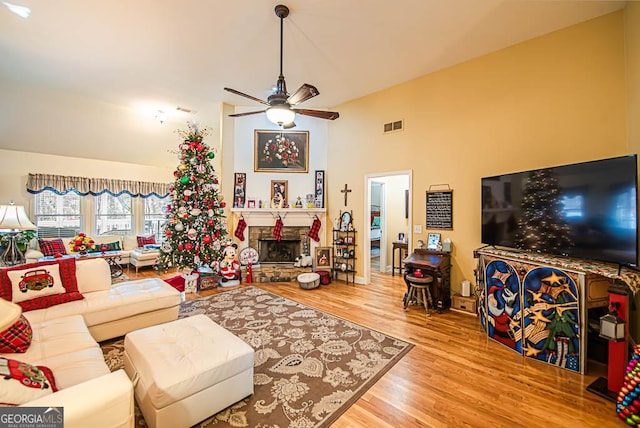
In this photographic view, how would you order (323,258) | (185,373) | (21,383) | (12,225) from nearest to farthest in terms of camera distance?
(21,383), (185,373), (12,225), (323,258)

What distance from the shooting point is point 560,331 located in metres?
2.45

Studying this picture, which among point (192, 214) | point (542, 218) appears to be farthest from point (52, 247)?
point (542, 218)

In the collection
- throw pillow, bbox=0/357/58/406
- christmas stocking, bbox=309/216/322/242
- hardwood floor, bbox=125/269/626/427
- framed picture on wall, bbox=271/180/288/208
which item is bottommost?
hardwood floor, bbox=125/269/626/427

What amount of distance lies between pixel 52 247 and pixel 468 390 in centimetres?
807

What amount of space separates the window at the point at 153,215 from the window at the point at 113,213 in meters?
0.39

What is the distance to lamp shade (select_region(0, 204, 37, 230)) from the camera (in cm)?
437

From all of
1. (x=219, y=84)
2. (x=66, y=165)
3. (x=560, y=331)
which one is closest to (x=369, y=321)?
(x=560, y=331)

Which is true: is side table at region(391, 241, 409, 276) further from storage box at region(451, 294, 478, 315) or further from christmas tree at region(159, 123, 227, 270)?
christmas tree at region(159, 123, 227, 270)

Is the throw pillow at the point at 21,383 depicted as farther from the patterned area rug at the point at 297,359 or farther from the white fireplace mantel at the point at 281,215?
the white fireplace mantel at the point at 281,215

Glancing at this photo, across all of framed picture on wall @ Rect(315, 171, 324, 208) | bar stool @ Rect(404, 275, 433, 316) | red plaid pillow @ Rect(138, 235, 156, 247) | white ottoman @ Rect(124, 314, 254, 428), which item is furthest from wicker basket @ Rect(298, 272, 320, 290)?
red plaid pillow @ Rect(138, 235, 156, 247)

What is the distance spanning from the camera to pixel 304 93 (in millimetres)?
2795

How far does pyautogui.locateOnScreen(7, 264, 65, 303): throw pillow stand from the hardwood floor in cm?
321

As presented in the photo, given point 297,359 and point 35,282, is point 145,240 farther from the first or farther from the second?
point 297,359

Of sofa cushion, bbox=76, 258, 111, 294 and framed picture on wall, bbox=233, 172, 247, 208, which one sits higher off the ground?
framed picture on wall, bbox=233, 172, 247, 208
